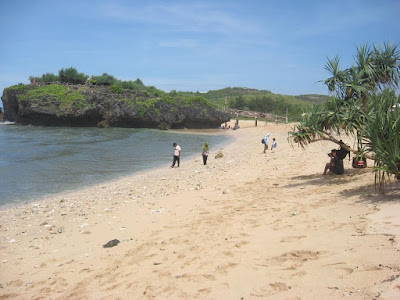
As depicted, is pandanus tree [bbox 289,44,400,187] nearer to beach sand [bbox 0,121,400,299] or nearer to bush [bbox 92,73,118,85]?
beach sand [bbox 0,121,400,299]

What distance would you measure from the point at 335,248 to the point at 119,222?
538 cm

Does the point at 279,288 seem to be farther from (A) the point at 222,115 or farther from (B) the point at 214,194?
(A) the point at 222,115

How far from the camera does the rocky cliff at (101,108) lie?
47062 millimetres

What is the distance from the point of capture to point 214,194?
36.1 ft

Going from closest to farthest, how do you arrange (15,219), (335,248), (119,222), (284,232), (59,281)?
(335,248) → (59,281) → (284,232) → (119,222) → (15,219)

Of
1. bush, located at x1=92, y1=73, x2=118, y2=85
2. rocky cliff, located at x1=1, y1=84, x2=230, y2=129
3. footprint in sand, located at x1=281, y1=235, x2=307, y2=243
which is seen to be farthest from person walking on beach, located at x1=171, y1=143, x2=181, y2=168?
bush, located at x1=92, y1=73, x2=118, y2=85

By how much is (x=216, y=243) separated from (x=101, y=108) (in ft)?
144

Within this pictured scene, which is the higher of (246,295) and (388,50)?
(388,50)

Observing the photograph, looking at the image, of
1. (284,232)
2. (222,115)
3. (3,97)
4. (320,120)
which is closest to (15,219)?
(284,232)

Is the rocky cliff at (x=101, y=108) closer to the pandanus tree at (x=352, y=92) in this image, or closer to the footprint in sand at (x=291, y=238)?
the pandanus tree at (x=352, y=92)

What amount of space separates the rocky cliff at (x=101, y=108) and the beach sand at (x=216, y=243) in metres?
37.4

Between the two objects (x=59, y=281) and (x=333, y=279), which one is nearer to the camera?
(x=333, y=279)

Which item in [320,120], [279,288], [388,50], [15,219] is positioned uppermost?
[388,50]

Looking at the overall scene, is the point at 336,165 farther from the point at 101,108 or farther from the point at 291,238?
the point at 101,108
